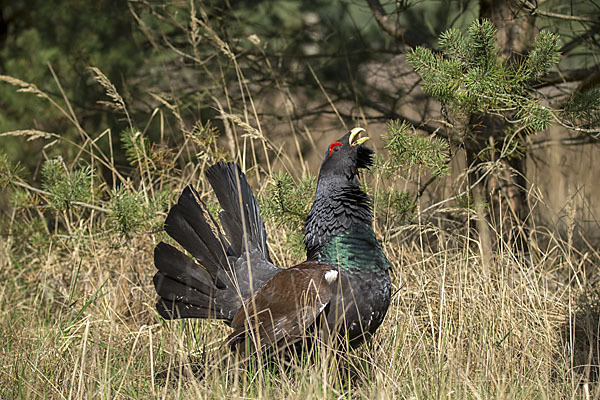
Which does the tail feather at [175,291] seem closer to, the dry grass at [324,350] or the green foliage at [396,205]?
the dry grass at [324,350]

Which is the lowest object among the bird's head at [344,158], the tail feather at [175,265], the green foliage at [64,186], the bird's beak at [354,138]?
the tail feather at [175,265]

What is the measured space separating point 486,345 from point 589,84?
1823mm

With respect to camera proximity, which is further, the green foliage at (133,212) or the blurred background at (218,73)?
the blurred background at (218,73)

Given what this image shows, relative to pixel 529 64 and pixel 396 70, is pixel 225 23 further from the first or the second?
pixel 529 64

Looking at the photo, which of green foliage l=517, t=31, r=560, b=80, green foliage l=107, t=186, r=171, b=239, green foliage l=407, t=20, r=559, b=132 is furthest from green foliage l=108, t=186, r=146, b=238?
green foliage l=517, t=31, r=560, b=80

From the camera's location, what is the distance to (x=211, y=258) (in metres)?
3.22

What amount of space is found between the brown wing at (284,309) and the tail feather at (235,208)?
0.40 m

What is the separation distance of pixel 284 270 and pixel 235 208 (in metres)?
0.48

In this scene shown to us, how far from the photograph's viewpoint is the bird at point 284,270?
2.79 m

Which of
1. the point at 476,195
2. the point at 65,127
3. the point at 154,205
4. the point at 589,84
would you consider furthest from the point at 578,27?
the point at 65,127

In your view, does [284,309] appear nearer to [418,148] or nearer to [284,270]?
[284,270]

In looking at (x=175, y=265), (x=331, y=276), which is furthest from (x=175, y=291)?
(x=331, y=276)

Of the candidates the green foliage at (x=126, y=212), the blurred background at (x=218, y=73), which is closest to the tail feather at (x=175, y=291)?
the green foliage at (x=126, y=212)

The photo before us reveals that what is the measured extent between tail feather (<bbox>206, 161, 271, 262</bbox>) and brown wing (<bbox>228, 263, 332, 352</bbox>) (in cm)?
40
